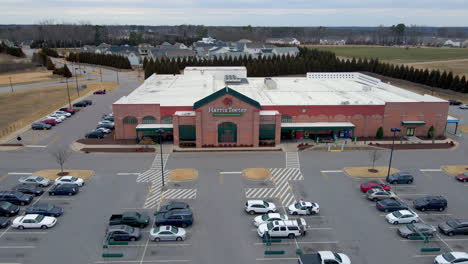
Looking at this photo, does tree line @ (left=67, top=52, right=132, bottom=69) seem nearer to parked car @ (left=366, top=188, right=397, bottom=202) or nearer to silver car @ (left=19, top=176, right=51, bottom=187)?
silver car @ (left=19, top=176, right=51, bottom=187)

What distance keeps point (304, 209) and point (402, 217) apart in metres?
7.63

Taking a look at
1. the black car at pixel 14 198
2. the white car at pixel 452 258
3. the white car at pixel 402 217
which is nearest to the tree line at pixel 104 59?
the black car at pixel 14 198

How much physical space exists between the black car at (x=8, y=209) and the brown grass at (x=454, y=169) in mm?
42202

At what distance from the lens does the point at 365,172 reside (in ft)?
127

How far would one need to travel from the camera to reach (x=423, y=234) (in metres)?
26.4

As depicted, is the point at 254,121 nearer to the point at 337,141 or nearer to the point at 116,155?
the point at 337,141

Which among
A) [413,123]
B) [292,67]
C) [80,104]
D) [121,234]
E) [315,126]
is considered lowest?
[121,234]

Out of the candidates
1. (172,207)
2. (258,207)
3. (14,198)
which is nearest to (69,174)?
(14,198)

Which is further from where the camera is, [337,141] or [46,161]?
[337,141]

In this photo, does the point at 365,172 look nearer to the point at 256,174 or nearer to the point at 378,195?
the point at 378,195

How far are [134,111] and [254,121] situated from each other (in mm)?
16479

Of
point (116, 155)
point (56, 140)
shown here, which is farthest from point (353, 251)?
point (56, 140)

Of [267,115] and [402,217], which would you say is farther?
[267,115]

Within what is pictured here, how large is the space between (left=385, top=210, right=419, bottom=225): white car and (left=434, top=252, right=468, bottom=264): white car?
4894 mm
